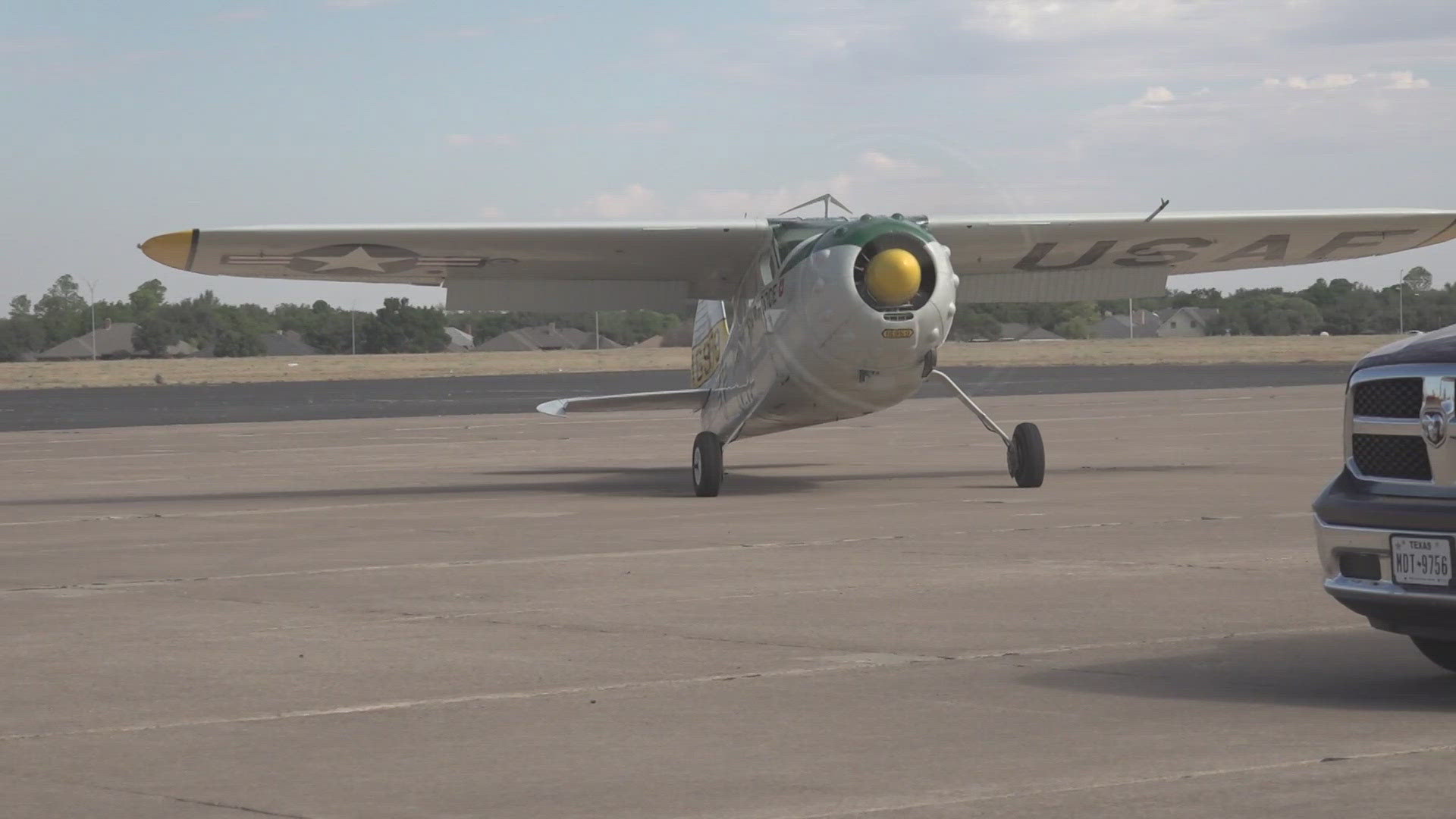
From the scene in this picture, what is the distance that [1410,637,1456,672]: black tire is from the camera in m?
6.43

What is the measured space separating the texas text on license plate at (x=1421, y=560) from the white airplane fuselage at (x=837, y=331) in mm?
9143

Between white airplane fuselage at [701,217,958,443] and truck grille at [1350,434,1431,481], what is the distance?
8745mm

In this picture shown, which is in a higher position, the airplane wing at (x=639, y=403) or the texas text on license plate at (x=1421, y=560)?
the airplane wing at (x=639, y=403)

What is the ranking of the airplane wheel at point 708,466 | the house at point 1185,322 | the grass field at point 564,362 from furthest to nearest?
the house at point 1185,322 → the grass field at point 564,362 → the airplane wheel at point 708,466

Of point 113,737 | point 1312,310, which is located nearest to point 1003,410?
point 113,737

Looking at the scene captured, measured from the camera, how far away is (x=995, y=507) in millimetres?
14305

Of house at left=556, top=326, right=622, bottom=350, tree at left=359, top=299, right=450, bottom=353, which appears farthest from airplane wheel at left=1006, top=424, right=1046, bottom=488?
house at left=556, top=326, right=622, bottom=350

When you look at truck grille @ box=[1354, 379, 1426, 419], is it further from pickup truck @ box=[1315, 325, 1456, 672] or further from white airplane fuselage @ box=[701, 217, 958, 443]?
white airplane fuselage @ box=[701, 217, 958, 443]

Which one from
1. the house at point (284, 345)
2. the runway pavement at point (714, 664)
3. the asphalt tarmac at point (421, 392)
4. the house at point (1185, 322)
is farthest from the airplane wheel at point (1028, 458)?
the house at point (284, 345)

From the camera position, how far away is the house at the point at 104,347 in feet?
455

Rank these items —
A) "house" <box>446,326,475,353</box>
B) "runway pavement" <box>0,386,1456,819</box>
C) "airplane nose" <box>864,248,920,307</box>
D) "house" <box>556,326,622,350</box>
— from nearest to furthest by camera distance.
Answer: "runway pavement" <box>0,386,1456,819</box> → "airplane nose" <box>864,248,920,307</box> → "house" <box>446,326,475,353</box> → "house" <box>556,326,622,350</box>

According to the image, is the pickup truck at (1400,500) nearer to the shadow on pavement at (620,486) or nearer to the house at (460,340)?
the shadow on pavement at (620,486)

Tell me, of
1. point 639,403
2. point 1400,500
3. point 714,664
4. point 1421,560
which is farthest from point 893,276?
point 1421,560

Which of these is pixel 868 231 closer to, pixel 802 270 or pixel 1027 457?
pixel 802 270
